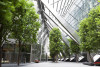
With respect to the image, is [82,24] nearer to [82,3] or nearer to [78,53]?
[82,3]

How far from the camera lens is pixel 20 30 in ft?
53.2

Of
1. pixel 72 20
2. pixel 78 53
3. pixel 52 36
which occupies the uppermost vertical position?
pixel 72 20

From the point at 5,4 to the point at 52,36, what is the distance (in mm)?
34724

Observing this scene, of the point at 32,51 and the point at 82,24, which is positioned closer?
the point at 82,24

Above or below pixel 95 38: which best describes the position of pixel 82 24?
above

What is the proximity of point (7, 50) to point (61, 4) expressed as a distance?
755 inches

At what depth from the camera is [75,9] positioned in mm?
31781

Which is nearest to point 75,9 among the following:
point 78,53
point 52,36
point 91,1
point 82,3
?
point 82,3

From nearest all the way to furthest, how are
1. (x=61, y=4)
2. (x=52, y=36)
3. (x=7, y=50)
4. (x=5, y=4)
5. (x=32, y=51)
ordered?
1. (x=5, y=4)
2. (x=61, y=4)
3. (x=7, y=50)
4. (x=32, y=51)
5. (x=52, y=36)

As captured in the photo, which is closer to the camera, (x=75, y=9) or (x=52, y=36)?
(x=75, y=9)

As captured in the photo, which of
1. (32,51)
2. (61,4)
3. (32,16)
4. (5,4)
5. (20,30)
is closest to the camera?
(5,4)

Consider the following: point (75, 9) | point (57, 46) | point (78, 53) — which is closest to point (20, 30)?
point (75, 9)

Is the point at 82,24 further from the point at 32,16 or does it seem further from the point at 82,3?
the point at 32,16

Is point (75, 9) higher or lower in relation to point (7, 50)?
higher
